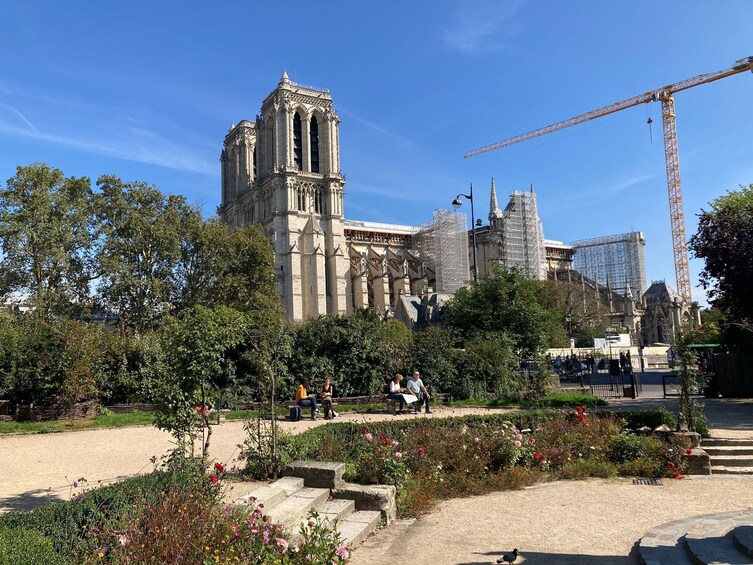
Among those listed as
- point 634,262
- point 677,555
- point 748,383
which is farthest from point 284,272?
point 634,262

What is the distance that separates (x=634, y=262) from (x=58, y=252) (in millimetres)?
87422

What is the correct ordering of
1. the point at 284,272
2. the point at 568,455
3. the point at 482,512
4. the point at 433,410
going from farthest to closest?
the point at 284,272
the point at 433,410
the point at 568,455
the point at 482,512

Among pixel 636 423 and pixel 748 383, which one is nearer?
pixel 636 423

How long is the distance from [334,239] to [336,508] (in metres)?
55.1

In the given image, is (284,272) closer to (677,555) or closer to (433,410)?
(433,410)

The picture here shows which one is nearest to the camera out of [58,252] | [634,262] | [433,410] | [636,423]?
[636,423]

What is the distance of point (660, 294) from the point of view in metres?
74.9

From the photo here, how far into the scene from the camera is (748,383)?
18594 mm

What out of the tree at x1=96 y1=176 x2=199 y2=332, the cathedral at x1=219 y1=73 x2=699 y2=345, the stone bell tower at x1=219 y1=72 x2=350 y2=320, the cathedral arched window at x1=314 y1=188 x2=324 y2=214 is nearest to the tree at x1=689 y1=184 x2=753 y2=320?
the tree at x1=96 y1=176 x2=199 y2=332

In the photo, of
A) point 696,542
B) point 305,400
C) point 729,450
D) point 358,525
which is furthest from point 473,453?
point 305,400

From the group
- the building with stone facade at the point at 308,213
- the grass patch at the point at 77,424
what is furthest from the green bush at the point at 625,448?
the building with stone facade at the point at 308,213

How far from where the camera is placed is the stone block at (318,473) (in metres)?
7.13

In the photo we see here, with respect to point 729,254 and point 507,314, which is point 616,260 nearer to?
point 507,314

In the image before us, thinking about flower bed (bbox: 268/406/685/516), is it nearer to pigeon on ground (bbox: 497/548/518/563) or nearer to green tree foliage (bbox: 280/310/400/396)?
pigeon on ground (bbox: 497/548/518/563)
